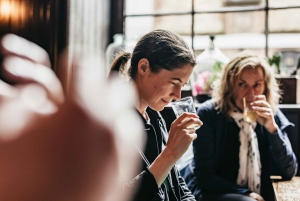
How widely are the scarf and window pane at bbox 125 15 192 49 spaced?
0.91m

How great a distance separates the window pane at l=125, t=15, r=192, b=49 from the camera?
2.47 metres

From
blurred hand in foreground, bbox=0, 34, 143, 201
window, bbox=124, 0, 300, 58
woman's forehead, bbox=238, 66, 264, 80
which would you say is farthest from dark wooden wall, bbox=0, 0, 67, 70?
blurred hand in foreground, bbox=0, 34, 143, 201

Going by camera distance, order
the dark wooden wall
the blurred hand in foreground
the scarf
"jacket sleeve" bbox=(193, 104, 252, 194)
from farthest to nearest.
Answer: the dark wooden wall, the scarf, "jacket sleeve" bbox=(193, 104, 252, 194), the blurred hand in foreground

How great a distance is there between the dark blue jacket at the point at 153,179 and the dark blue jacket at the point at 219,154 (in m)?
0.26

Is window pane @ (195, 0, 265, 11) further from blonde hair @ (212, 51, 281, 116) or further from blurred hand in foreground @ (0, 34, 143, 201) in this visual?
blurred hand in foreground @ (0, 34, 143, 201)

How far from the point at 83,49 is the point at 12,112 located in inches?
71.8

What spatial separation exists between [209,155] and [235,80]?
16.9 inches

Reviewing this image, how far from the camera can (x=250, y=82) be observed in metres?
1.78

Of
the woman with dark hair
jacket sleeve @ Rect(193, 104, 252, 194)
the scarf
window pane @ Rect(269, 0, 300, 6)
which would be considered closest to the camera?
the woman with dark hair

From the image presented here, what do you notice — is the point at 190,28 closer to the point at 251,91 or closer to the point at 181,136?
the point at 251,91

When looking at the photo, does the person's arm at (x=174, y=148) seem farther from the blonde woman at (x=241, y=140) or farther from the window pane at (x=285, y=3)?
the window pane at (x=285, y=3)

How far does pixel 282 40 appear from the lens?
2303 mm

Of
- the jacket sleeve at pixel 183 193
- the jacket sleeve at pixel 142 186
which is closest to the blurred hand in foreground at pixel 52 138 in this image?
the jacket sleeve at pixel 142 186

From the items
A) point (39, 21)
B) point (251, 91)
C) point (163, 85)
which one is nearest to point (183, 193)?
point (163, 85)
